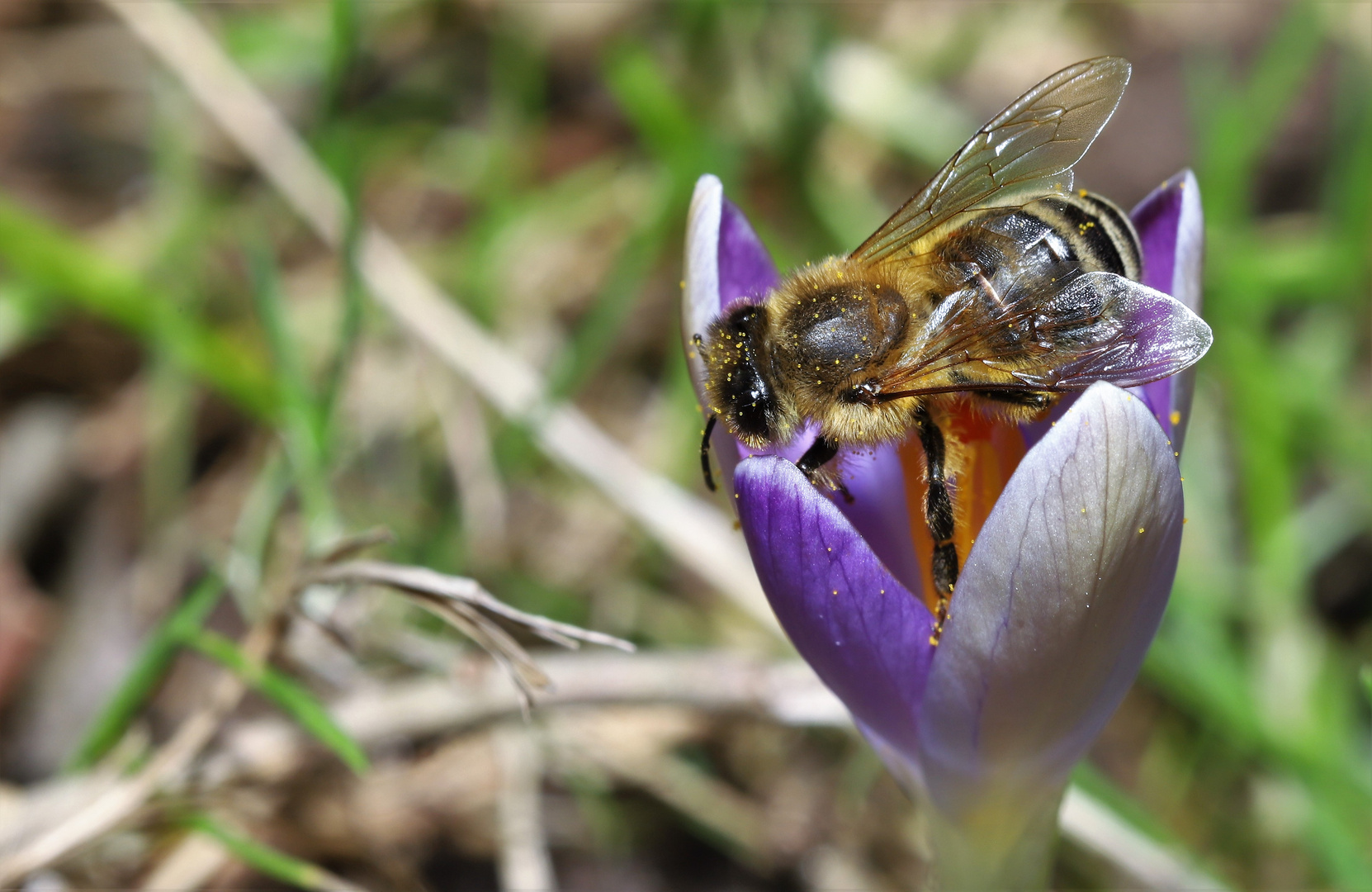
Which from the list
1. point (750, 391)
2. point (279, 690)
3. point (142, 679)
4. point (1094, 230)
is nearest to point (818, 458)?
point (750, 391)

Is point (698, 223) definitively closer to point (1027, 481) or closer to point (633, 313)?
point (1027, 481)

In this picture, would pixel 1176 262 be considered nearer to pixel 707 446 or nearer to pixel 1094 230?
pixel 1094 230

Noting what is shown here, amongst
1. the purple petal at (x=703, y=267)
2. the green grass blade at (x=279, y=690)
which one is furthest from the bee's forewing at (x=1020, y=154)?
the green grass blade at (x=279, y=690)

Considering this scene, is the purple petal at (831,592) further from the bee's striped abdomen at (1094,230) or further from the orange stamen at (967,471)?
the bee's striped abdomen at (1094,230)

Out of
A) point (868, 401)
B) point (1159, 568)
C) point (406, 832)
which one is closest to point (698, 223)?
point (868, 401)

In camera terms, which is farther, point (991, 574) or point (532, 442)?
point (532, 442)

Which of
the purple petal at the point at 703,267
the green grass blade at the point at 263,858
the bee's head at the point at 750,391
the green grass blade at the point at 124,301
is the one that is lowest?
the green grass blade at the point at 263,858
